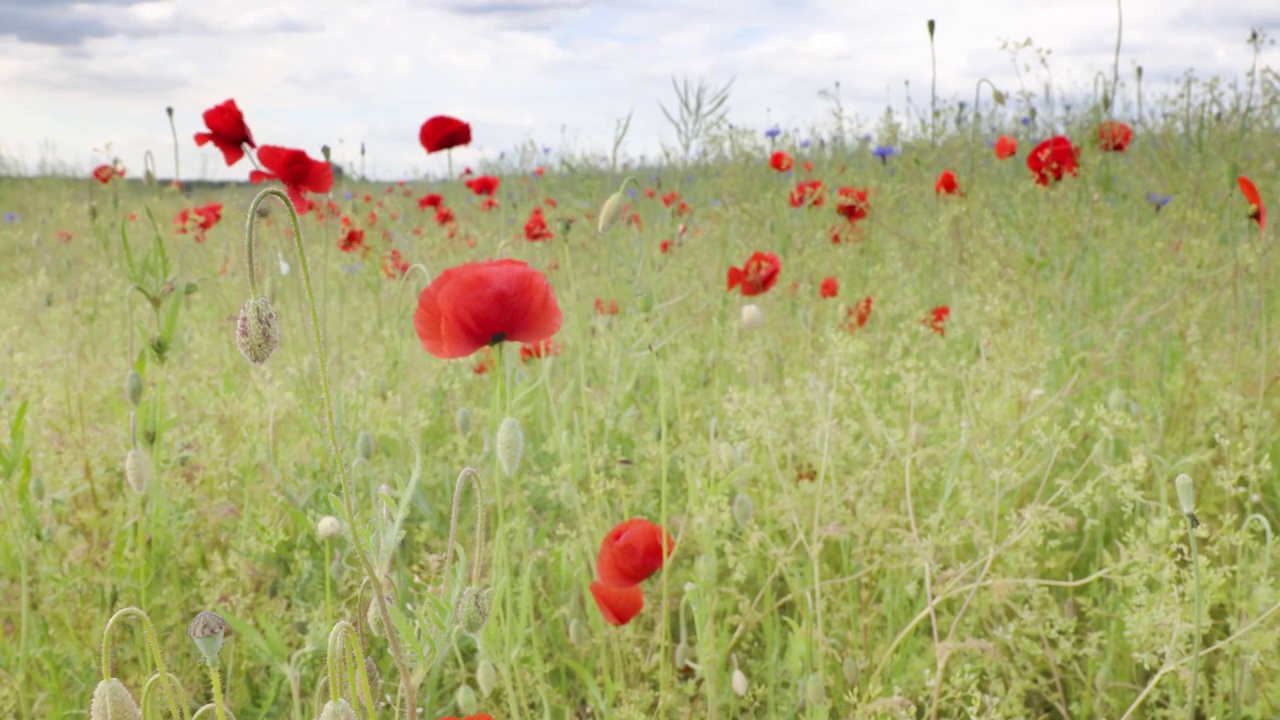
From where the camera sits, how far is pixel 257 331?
0.88 metres

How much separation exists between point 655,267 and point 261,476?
1.45m

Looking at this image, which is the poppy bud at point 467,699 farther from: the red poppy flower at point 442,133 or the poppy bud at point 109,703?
the red poppy flower at point 442,133

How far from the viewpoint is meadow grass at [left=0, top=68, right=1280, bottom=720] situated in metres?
1.44

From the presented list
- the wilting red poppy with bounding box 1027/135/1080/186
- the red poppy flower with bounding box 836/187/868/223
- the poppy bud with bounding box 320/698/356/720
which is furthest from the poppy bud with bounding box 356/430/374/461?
the wilting red poppy with bounding box 1027/135/1080/186

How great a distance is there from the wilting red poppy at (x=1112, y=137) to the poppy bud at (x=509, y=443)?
9.00 feet

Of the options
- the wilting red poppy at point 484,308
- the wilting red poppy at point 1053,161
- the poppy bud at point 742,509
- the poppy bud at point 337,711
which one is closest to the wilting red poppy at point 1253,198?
the wilting red poppy at point 1053,161

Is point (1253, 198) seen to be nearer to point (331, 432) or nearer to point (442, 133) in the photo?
point (331, 432)

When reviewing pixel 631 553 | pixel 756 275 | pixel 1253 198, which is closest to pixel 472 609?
pixel 631 553

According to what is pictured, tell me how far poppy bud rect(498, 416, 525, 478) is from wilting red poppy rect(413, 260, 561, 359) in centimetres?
10

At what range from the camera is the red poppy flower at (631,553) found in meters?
1.32

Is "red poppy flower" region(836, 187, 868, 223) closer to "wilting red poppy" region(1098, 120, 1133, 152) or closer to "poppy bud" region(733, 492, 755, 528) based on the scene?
"wilting red poppy" region(1098, 120, 1133, 152)

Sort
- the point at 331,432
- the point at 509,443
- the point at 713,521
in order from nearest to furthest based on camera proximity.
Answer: the point at 331,432 < the point at 509,443 < the point at 713,521

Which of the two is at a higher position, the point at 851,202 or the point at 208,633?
the point at 851,202

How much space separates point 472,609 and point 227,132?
4.24 ft
